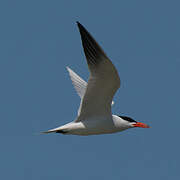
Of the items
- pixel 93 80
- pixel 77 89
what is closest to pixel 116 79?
pixel 93 80

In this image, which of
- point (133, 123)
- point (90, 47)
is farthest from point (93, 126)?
point (90, 47)

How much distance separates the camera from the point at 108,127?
36.4 ft

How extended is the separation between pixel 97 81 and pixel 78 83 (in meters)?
3.52

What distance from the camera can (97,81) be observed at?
32.4ft

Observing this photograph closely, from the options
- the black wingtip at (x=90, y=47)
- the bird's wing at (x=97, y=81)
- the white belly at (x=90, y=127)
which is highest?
the black wingtip at (x=90, y=47)

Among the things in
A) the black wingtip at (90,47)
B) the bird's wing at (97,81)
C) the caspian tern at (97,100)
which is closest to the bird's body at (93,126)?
the caspian tern at (97,100)

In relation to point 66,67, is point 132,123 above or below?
below

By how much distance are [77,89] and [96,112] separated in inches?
92.2

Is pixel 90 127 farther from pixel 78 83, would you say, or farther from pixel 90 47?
pixel 78 83

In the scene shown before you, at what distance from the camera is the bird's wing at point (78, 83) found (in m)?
13.2

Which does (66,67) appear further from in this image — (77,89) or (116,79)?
(116,79)

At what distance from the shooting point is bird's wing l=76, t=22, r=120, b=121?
30.0 ft

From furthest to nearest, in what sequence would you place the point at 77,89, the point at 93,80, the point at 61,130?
the point at 77,89 → the point at 61,130 → the point at 93,80

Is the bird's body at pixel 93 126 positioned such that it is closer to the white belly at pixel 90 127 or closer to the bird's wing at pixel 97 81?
the white belly at pixel 90 127
